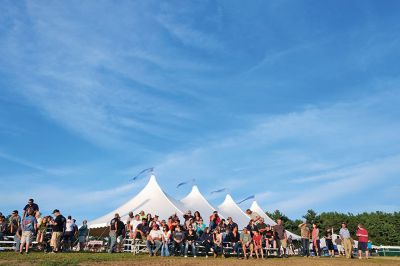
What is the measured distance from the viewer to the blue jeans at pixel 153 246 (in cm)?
1578

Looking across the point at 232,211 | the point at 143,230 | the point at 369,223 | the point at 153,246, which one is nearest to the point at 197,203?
the point at 232,211

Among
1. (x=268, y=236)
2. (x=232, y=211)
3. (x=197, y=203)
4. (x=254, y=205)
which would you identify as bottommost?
(x=268, y=236)

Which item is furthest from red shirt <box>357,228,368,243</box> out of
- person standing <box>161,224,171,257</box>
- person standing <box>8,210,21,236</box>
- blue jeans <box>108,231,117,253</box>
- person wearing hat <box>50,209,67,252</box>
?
person standing <box>8,210,21,236</box>

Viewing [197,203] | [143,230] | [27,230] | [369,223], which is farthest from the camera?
[369,223]

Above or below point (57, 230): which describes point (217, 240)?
below

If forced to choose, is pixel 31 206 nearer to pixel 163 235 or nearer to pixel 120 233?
pixel 120 233

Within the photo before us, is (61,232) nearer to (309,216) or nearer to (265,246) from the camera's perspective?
(265,246)

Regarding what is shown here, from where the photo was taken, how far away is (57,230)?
49.7 feet

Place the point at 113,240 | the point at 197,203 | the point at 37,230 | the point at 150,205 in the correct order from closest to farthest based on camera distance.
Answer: the point at 37,230
the point at 113,240
the point at 150,205
the point at 197,203

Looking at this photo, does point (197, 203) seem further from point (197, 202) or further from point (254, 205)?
point (254, 205)

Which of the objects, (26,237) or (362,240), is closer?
(26,237)

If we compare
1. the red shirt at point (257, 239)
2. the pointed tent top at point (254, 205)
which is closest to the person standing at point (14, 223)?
the red shirt at point (257, 239)

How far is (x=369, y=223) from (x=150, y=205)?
48.6m

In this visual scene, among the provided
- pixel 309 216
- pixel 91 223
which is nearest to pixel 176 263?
pixel 91 223
